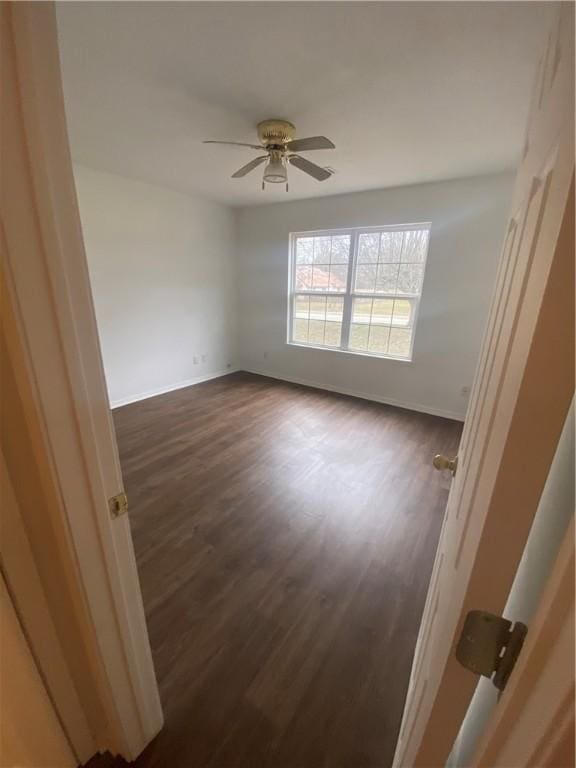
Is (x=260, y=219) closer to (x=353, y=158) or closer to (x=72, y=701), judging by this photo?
(x=353, y=158)

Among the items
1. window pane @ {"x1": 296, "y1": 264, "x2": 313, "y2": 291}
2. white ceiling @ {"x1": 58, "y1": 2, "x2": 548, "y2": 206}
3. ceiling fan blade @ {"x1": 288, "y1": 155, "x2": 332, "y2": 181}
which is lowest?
window pane @ {"x1": 296, "y1": 264, "x2": 313, "y2": 291}

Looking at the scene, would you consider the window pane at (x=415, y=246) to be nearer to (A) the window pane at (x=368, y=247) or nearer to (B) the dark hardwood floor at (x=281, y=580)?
(A) the window pane at (x=368, y=247)

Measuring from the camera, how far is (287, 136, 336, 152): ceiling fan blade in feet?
6.17

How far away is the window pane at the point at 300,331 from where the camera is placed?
4.62 m

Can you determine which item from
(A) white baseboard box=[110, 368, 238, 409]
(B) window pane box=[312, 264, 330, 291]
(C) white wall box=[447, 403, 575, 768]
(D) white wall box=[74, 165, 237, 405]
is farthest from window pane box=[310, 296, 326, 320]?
(C) white wall box=[447, 403, 575, 768]

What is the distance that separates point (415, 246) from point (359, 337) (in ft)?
4.07

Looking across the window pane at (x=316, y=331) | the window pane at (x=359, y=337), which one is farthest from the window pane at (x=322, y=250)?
the window pane at (x=359, y=337)

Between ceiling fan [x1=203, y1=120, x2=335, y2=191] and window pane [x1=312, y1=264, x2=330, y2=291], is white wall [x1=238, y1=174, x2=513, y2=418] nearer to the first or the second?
window pane [x1=312, y1=264, x2=330, y2=291]

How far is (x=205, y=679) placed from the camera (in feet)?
4.07

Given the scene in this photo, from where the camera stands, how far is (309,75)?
1598 mm

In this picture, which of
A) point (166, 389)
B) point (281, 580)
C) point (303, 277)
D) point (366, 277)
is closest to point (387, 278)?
point (366, 277)

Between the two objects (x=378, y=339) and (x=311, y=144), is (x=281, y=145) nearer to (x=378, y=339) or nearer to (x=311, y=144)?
(x=311, y=144)

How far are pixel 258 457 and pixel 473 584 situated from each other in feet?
8.14

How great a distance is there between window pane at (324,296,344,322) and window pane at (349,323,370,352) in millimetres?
240
